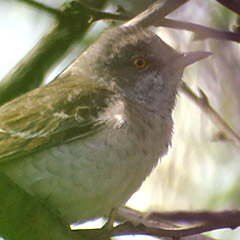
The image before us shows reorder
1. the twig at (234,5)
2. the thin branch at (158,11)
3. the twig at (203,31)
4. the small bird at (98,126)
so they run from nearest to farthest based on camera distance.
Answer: the twig at (234,5) → the small bird at (98,126) → the twig at (203,31) → the thin branch at (158,11)

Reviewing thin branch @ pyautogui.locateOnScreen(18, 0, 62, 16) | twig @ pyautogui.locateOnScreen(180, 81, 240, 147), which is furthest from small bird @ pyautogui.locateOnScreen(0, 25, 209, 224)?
A: thin branch @ pyautogui.locateOnScreen(18, 0, 62, 16)

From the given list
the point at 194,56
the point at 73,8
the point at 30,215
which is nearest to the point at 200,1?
the point at 194,56

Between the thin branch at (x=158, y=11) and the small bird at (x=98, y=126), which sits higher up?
the thin branch at (x=158, y=11)

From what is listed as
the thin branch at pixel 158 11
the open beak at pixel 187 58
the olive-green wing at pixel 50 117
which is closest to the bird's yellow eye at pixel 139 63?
the open beak at pixel 187 58

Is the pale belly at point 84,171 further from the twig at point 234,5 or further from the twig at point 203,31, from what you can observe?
the twig at point 234,5

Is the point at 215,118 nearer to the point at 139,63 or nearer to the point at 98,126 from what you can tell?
the point at 139,63

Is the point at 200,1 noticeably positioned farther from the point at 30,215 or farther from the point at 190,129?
the point at 30,215

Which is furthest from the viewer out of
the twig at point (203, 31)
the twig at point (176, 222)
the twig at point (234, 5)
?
the twig at point (203, 31)
